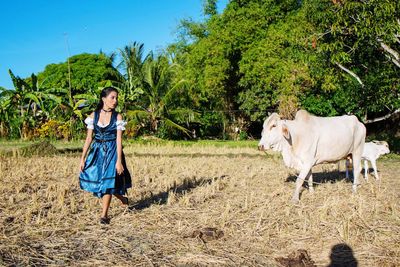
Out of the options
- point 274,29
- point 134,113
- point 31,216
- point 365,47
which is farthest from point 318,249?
point 274,29

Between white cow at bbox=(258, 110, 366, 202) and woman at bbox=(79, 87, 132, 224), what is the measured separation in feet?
7.58

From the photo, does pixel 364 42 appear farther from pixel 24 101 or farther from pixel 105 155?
pixel 24 101

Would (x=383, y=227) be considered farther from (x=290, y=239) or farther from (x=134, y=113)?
(x=134, y=113)

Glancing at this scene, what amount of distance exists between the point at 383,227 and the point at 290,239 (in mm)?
1196

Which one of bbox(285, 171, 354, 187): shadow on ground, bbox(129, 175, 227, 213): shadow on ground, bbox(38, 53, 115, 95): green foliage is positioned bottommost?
bbox(285, 171, 354, 187): shadow on ground

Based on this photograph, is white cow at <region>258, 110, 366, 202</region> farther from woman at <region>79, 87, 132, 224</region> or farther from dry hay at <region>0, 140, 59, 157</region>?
dry hay at <region>0, 140, 59, 157</region>

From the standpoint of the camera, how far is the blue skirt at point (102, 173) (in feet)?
18.0

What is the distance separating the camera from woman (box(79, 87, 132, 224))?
216 inches

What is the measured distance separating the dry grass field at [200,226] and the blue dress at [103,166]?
0.40m

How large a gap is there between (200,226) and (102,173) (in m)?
1.43

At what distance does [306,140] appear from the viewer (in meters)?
7.04

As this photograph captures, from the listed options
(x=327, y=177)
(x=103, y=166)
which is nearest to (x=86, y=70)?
(x=327, y=177)

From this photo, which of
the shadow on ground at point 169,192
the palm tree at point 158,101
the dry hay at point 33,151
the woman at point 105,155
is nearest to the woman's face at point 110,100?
the woman at point 105,155

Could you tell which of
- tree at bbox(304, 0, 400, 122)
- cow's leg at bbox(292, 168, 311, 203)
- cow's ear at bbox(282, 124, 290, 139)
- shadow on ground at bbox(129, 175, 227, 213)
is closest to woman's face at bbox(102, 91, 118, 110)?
shadow on ground at bbox(129, 175, 227, 213)
